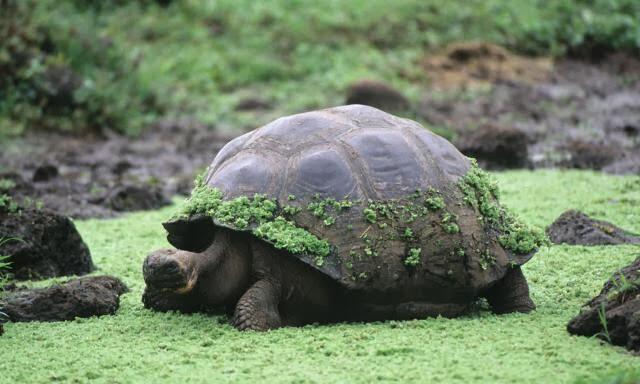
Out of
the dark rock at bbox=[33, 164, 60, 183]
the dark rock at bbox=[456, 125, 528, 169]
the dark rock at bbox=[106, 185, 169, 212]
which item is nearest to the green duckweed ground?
the dark rock at bbox=[106, 185, 169, 212]

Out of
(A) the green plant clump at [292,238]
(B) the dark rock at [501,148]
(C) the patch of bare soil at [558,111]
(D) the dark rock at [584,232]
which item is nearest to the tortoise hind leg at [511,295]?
(A) the green plant clump at [292,238]

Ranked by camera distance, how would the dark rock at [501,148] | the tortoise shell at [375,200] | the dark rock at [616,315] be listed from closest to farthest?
1. the dark rock at [616,315]
2. the tortoise shell at [375,200]
3. the dark rock at [501,148]

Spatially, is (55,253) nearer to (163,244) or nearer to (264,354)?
(163,244)

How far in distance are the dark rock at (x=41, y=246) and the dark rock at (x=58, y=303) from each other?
28.0 inches

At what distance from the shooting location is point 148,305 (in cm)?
440

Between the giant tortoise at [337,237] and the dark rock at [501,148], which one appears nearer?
the giant tortoise at [337,237]

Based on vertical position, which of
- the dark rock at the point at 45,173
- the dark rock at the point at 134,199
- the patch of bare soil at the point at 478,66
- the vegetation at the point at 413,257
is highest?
the patch of bare soil at the point at 478,66

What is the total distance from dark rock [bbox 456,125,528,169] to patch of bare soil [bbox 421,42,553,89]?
4903 millimetres

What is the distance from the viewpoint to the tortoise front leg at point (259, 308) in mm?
3936

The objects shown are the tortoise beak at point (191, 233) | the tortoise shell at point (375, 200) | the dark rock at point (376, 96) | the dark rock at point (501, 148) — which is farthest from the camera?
the dark rock at point (376, 96)

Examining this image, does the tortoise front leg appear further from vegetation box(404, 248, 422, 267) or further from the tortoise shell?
vegetation box(404, 248, 422, 267)

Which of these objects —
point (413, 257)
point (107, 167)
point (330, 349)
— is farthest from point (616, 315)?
point (107, 167)

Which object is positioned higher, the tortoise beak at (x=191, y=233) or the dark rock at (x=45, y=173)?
the tortoise beak at (x=191, y=233)

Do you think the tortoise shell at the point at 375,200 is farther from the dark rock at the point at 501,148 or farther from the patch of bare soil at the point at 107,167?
the dark rock at the point at 501,148
